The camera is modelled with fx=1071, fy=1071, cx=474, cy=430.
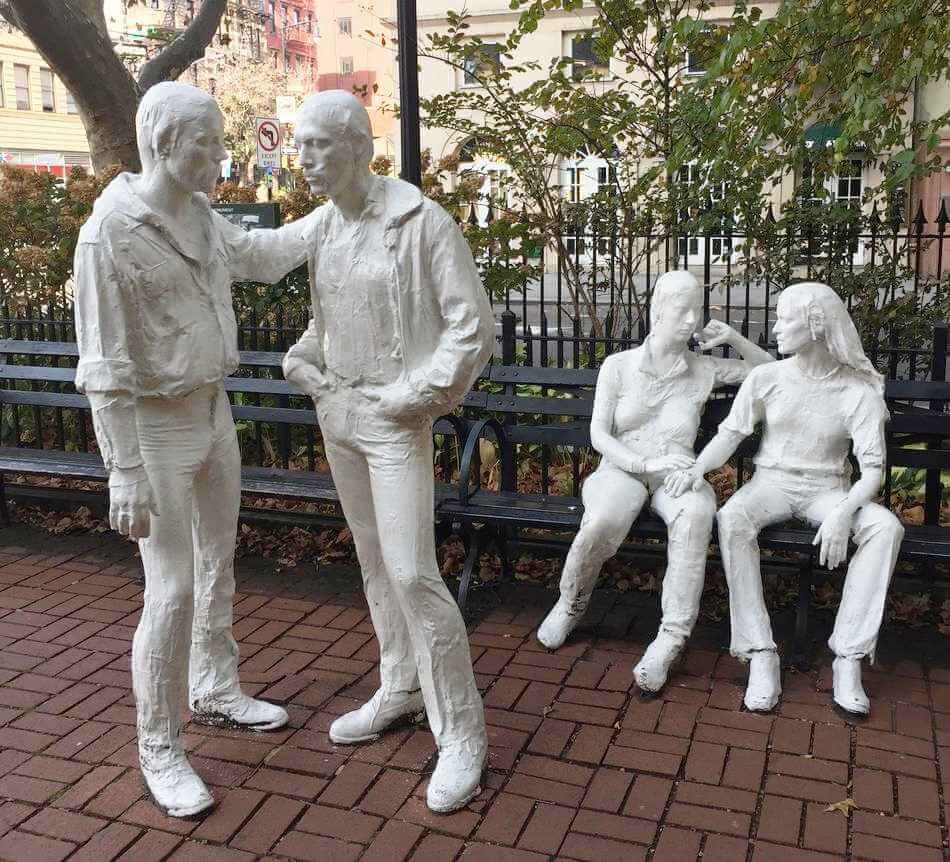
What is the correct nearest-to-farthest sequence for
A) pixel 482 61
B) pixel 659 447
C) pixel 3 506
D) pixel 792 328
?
pixel 792 328 → pixel 659 447 → pixel 3 506 → pixel 482 61

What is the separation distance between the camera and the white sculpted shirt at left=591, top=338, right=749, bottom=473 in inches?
177

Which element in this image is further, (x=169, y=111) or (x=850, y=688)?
(x=850, y=688)

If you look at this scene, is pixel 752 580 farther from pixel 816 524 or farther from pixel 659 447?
pixel 659 447

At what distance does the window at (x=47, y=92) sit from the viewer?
40.8 metres

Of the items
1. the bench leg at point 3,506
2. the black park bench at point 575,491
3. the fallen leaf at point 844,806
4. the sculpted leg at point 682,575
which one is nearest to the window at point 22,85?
the bench leg at point 3,506

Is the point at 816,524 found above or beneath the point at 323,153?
beneath

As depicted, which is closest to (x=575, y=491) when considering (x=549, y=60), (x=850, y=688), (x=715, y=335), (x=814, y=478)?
(x=715, y=335)

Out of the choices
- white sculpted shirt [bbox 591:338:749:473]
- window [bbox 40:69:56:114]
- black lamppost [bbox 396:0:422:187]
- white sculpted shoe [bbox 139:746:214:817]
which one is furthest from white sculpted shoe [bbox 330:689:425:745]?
window [bbox 40:69:56:114]

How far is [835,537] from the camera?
401cm

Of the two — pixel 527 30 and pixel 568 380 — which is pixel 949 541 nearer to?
pixel 568 380

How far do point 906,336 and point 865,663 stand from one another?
9.36ft

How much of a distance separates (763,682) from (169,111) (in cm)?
284

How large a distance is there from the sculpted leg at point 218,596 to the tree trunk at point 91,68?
20.0 feet

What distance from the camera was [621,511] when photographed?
14.3 ft
